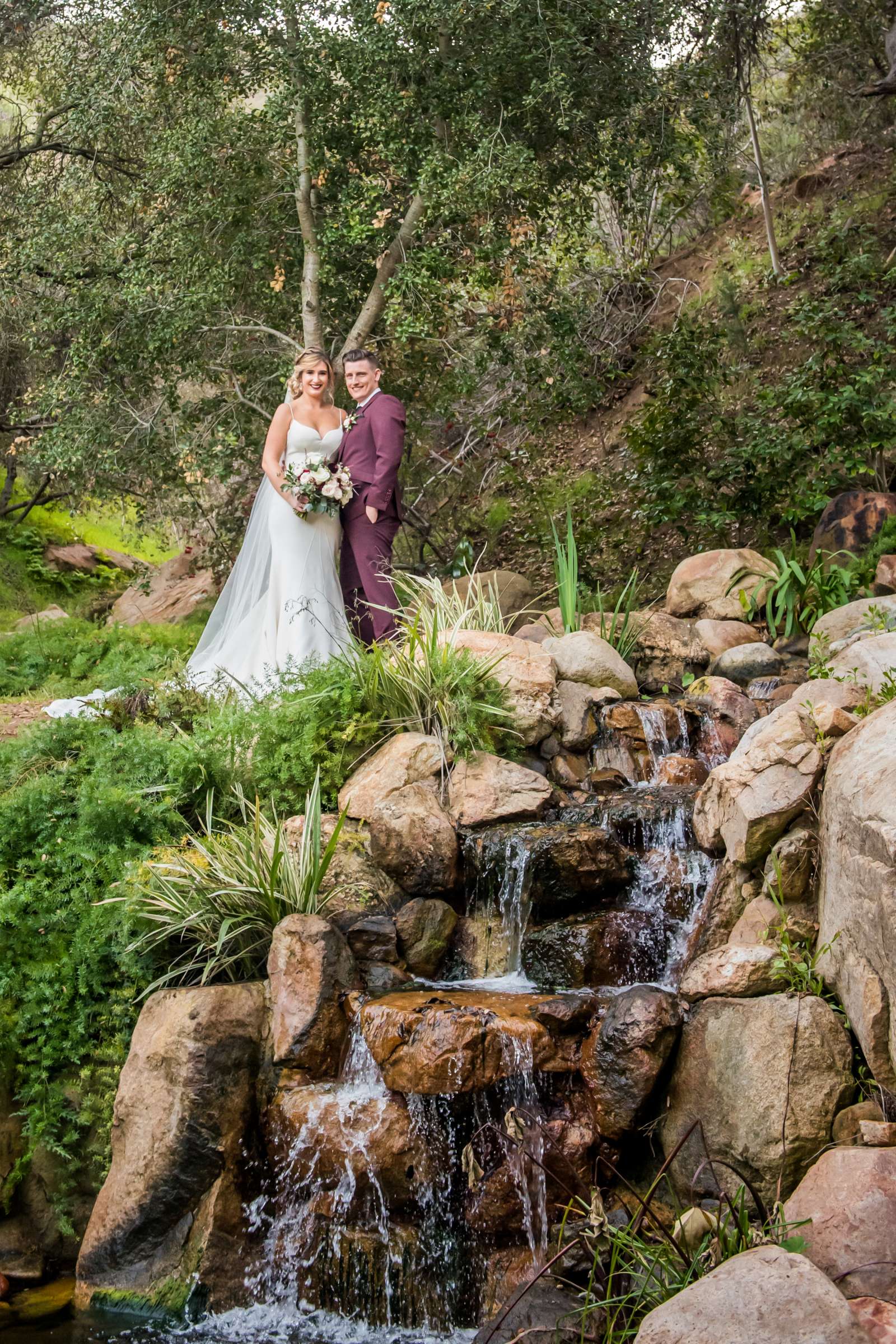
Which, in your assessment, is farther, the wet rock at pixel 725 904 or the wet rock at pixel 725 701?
the wet rock at pixel 725 701

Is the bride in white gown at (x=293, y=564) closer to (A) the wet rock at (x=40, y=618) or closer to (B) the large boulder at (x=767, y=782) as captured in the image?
(B) the large boulder at (x=767, y=782)

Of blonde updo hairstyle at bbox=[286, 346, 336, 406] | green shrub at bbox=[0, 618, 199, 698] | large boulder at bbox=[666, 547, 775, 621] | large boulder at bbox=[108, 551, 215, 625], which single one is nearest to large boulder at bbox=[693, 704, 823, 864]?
large boulder at bbox=[666, 547, 775, 621]

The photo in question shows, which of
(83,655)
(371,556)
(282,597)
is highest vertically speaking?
(371,556)

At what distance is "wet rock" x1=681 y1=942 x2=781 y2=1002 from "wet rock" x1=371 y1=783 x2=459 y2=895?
150 centimetres

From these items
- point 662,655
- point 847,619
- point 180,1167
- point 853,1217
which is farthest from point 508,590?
point 853,1217

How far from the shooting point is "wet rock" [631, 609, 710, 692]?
8.34 meters

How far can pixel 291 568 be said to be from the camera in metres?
8.06

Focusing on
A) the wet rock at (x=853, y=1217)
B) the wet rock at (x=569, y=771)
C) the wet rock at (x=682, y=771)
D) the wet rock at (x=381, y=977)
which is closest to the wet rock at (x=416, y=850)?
the wet rock at (x=381, y=977)

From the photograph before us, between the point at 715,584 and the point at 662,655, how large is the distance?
46.4 inches

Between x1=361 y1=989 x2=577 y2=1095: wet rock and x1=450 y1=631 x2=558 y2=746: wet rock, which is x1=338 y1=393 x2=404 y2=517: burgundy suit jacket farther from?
x1=361 y1=989 x2=577 y2=1095: wet rock

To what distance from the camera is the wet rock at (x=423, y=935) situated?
5.29 meters

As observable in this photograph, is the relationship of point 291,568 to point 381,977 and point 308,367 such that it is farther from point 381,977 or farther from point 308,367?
point 381,977

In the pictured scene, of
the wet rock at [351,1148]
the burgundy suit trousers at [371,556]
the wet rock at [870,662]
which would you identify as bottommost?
the wet rock at [351,1148]

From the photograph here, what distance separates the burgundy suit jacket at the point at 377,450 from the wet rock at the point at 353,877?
2878 mm
